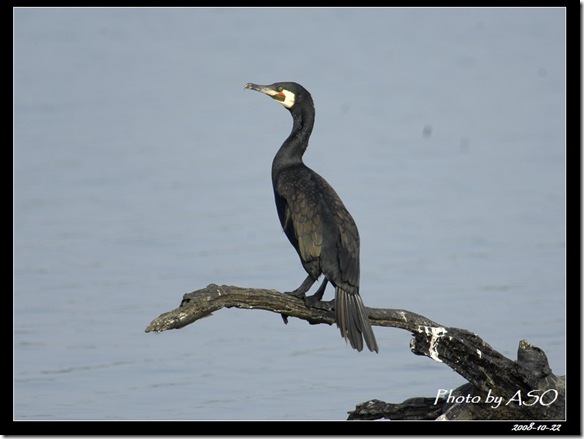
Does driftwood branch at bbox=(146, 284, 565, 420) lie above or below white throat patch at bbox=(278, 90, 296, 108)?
below

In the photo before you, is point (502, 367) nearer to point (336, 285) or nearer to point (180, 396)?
point (336, 285)

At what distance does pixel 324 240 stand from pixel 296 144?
0.96 metres

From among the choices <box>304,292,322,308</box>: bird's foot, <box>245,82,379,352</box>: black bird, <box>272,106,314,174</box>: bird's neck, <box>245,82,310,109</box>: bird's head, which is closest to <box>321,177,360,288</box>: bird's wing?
<box>245,82,379,352</box>: black bird

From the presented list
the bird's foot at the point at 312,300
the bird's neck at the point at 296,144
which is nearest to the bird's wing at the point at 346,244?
the bird's foot at the point at 312,300

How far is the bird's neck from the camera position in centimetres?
729

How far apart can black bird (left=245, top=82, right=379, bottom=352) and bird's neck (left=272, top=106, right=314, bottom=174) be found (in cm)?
3

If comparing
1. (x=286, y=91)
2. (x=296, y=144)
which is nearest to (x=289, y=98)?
(x=286, y=91)

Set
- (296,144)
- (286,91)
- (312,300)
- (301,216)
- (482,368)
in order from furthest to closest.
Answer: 1. (286,91)
2. (296,144)
3. (301,216)
4. (312,300)
5. (482,368)

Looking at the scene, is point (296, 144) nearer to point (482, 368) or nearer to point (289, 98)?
point (289, 98)

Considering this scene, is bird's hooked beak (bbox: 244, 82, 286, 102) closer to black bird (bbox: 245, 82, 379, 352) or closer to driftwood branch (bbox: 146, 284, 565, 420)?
black bird (bbox: 245, 82, 379, 352)

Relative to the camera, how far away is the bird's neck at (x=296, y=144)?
7.29 m

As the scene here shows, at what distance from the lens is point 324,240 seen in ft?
21.6

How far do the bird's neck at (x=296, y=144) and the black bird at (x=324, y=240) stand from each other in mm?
32

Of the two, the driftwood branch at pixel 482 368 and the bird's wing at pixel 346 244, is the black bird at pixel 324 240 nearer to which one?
the bird's wing at pixel 346 244
